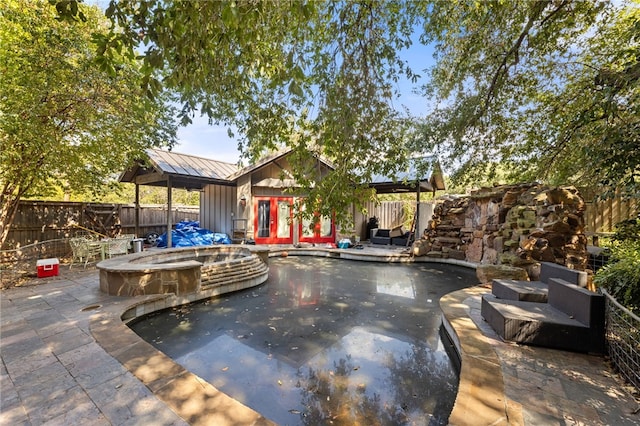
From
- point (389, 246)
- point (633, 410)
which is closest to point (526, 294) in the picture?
point (633, 410)

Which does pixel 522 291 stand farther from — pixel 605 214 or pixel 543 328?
pixel 605 214

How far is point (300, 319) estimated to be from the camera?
4.50 meters

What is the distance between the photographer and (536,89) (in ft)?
18.5

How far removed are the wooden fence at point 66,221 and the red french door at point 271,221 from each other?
508 centimetres

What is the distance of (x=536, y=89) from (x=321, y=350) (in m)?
6.52

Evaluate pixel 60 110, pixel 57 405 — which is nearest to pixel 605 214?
pixel 57 405

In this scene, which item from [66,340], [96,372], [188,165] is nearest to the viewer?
[96,372]

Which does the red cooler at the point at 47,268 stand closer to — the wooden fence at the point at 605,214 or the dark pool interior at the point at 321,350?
the dark pool interior at the point at 321,350

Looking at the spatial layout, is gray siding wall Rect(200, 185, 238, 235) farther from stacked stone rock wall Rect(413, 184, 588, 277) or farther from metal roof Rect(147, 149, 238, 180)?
stacked stone rock wall Rect(413, 184, 588, 277)

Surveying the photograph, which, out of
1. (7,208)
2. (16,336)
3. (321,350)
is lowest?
(321,350)

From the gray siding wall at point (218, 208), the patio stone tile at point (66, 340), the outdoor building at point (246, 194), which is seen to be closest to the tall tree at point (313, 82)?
the patio stone tile at point (66, 340)

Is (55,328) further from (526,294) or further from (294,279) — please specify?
(526,294)

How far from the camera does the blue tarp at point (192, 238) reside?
10891mm

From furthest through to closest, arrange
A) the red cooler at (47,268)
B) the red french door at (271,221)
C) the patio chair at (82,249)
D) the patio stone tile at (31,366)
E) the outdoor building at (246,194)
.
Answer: the red french door at (271,221), the outdoor building at (246,194), the patio chair at (82,249), the red cooler at (47,268), the patio stone tile at (31,366)
